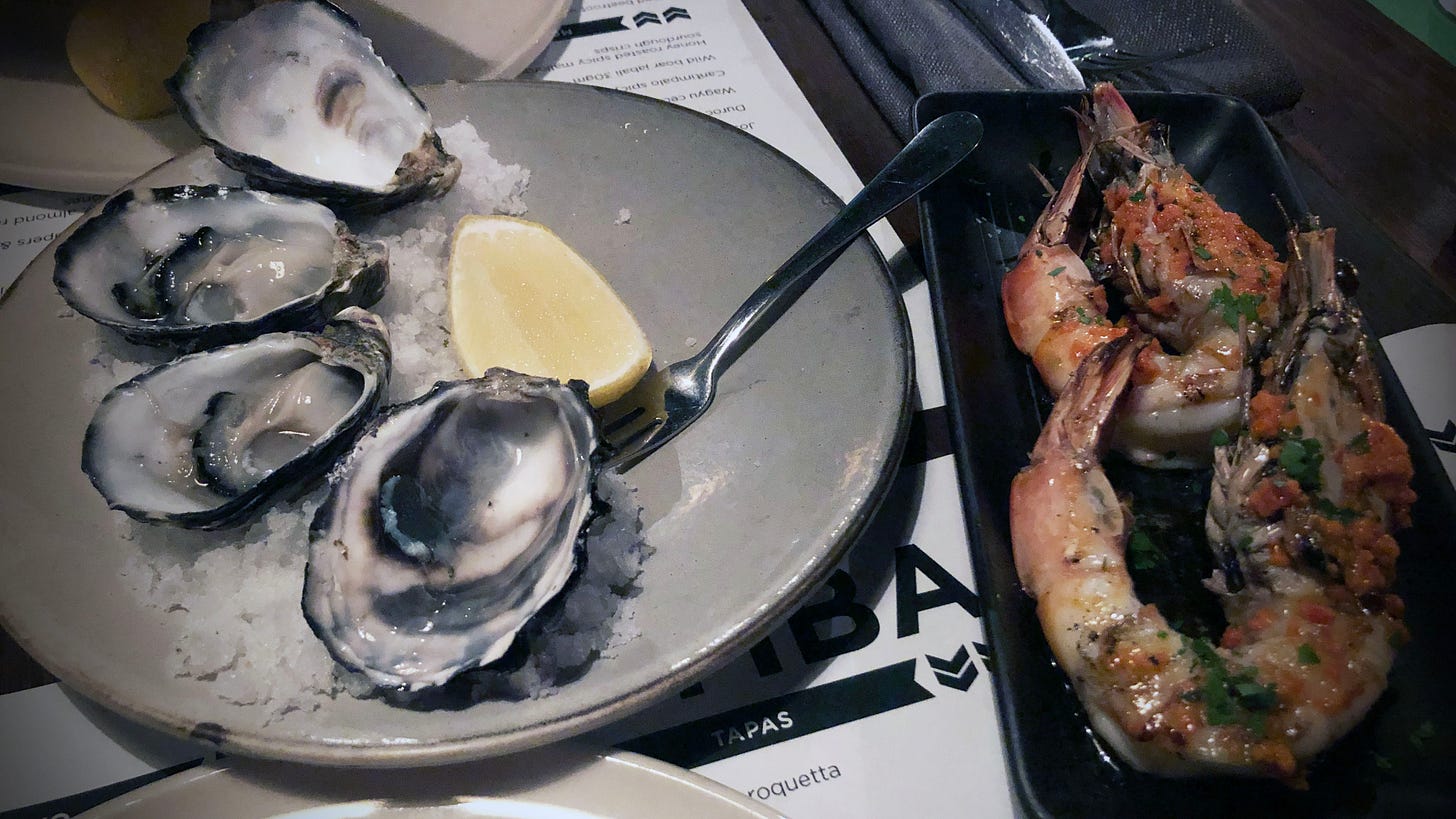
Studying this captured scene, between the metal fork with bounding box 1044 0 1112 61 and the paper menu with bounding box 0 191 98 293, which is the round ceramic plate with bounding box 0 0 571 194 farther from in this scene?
the metal fork with bounding box 1044 0 1112 61

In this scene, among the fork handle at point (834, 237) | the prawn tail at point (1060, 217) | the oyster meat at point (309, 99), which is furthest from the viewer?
the prawn tail at point (1060, 217)

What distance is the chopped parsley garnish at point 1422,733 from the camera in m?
0.83

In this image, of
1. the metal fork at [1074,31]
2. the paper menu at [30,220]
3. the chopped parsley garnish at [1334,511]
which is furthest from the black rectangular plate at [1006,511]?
the paper menu at [30,220]

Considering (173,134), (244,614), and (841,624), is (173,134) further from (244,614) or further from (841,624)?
(841,624)

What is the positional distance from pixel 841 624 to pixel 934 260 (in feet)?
1.90

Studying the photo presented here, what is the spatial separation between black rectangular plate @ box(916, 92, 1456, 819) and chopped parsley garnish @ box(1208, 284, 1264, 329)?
181 millimetres

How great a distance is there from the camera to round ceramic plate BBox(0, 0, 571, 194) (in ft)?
4.36

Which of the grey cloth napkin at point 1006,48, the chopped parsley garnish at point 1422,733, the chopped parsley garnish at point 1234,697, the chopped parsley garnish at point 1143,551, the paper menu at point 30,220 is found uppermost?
the grey cloth napkin at point 1006,48

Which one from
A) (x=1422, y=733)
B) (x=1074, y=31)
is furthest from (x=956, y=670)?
(x=1074, y=31)

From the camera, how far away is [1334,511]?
3.06ft

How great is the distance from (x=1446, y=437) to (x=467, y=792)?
1385 mm

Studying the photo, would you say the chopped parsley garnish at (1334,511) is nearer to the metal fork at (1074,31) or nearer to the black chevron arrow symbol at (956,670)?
the black chevron arrow symbol at (956,670)

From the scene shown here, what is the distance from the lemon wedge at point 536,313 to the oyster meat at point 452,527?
12 cm

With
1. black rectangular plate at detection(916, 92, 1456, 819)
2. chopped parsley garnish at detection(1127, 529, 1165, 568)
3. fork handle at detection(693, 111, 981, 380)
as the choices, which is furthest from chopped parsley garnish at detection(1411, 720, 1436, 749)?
A: fork handle at detection(693, 111, 981, 380)
